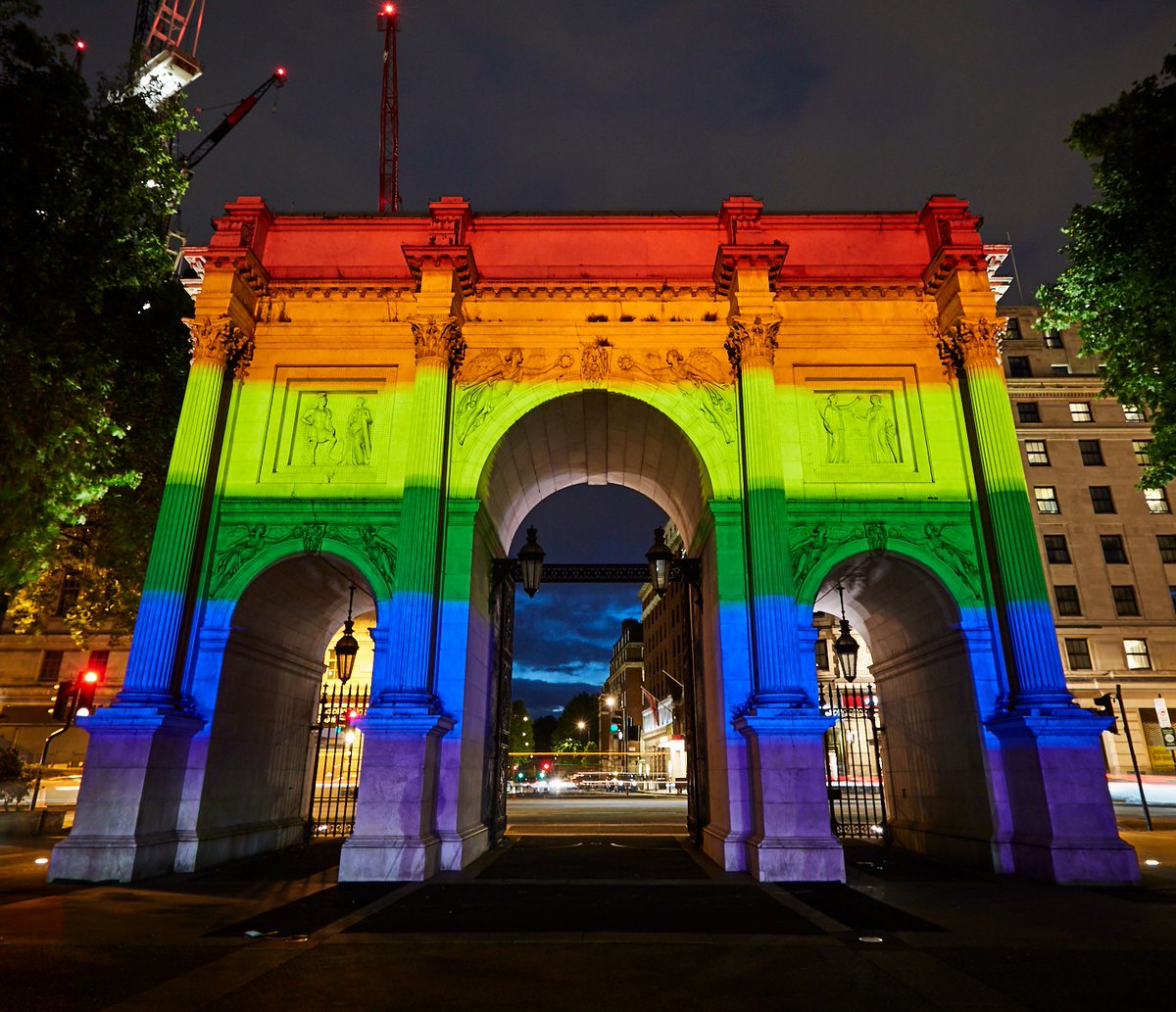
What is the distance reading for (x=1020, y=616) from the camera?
1468 cm

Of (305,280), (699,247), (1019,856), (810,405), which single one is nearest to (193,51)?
(305,280)

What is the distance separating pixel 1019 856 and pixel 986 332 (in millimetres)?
10684

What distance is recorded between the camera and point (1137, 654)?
46.3 metres

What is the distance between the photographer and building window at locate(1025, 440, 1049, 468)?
1992 inches

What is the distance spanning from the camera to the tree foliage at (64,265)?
1568 cm

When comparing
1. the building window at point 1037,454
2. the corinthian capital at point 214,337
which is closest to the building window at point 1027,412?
the building window at point 1037,454

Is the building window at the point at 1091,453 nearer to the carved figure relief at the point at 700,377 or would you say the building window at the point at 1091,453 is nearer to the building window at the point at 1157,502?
the building window at the point at 1157,502

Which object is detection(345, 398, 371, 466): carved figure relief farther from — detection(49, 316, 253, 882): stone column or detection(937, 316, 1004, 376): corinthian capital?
detection(937, 316, 1004, 376): corinthian capital

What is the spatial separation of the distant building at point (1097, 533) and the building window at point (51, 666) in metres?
64.3

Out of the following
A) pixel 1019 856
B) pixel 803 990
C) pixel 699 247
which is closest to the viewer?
pixel 803 990

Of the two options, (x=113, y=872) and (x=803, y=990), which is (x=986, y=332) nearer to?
(x=803, y=990)

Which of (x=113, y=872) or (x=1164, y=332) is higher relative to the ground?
(x=1164, y=332)

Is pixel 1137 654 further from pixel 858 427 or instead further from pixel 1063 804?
pixel 1063 804

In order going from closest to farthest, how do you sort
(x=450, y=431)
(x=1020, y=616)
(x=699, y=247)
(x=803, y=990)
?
(x=803, y=990) → (x=1020, y=616) → (x=450, y=431) → (x=699, y=247)
